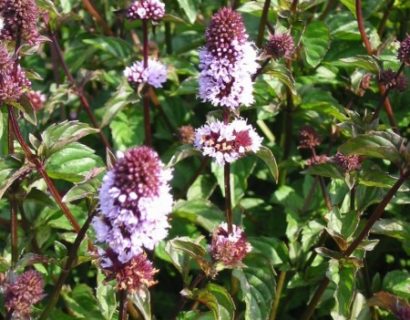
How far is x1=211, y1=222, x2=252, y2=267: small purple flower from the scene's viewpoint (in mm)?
2309

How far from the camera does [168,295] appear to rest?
3.27 m

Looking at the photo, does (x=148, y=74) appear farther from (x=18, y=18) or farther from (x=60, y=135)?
(x=18, y=18)

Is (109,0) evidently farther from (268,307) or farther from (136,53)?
(268,307)

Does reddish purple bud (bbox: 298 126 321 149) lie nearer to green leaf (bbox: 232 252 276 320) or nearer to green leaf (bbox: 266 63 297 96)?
green leaf (bbox: 266 63 297 96)

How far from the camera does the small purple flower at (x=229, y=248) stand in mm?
2309

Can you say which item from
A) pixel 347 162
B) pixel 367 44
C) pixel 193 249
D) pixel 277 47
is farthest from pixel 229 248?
pixel 367 44

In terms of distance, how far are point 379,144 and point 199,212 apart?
3.45 ft

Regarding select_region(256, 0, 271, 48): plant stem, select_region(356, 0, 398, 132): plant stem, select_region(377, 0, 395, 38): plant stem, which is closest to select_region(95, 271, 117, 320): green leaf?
select_region(256, 0, 271, 48): plant stem

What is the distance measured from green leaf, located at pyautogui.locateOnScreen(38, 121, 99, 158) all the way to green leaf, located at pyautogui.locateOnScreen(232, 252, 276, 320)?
805mm

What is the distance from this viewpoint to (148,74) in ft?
9.79

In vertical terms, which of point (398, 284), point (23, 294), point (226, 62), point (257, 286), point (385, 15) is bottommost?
point (398, 284)

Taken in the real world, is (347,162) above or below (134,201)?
below

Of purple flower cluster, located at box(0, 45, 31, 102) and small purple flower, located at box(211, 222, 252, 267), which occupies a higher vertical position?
purple flower cluster, located at box(0, 45, 31, 102)

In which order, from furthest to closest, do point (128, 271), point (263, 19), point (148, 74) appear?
point (263, 19) → point (148, 74) → point (128, 271)
